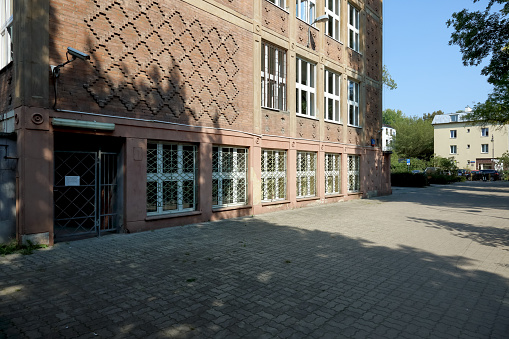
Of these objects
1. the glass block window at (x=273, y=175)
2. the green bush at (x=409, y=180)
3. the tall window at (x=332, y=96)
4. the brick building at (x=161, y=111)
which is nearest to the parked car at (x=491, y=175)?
the green bush at (x=409, y=180)

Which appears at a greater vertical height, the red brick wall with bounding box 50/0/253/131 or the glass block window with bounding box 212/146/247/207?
the red brick wall with bounding box 50/0/253/131

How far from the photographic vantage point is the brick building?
7.07 meters

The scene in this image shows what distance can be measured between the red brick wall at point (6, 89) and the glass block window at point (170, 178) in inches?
128

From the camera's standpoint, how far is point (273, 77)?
1357 cm

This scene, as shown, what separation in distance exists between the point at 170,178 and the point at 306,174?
7.45m

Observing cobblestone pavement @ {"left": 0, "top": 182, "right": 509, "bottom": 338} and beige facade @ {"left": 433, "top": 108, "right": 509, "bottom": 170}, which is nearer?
cobblestone pavement @ {"left": 0, "top": 182, "right": 509, "bottom": 338}

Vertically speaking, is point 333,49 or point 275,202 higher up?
point 333,49

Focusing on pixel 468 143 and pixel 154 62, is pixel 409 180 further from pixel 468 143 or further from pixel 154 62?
pixel 468 143

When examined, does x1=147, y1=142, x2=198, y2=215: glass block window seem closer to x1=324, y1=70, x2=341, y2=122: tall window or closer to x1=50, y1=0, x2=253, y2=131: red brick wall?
x1=50, y1=0, x2=253, y2=131: red brick wall

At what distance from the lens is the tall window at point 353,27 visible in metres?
18.9

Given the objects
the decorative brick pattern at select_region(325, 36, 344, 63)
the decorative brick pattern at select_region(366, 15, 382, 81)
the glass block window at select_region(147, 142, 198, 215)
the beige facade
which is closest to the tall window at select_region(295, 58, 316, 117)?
the decorative brick pattern at select_region(325, 36, 344, 63)

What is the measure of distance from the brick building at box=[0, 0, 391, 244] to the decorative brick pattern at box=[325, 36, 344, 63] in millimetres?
251

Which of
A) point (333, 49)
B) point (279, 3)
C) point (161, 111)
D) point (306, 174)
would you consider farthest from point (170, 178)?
point (333, 49)

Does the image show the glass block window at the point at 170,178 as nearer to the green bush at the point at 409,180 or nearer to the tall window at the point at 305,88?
the tall window at the point at 305,88
